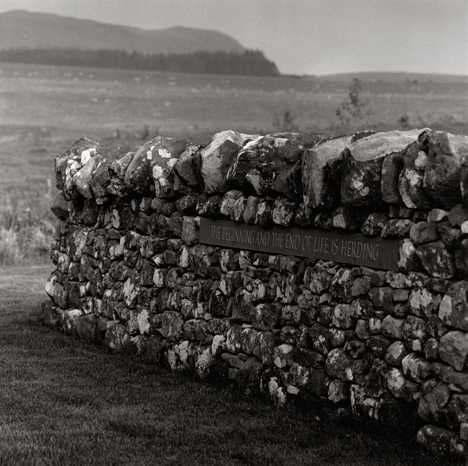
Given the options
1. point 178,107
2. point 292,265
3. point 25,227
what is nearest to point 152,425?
point 292,265

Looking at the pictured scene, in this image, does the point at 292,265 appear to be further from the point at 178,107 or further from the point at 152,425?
the point at 178,107

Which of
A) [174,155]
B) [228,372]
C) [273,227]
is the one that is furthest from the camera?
[174,155]

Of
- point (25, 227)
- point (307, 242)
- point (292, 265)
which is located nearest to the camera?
point (307, 242)

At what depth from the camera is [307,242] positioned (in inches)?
264

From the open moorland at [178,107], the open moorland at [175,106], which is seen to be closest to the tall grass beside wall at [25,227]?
the open moorland at [178,107]

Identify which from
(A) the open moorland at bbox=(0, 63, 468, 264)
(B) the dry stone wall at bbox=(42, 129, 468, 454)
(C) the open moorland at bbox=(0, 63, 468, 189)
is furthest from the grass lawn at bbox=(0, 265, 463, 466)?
(C) the open moorland at bbox=(0, 63, 468, 189)

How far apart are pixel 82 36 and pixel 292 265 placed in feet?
106

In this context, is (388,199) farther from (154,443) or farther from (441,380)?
(154,443)

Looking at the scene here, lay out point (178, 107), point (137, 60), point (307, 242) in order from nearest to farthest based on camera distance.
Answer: point (307, 242), point (178, 107), point (137, 60)

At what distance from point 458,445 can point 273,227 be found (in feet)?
8.02

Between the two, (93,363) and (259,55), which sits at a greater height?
(259,55)

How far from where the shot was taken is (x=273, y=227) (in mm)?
7016

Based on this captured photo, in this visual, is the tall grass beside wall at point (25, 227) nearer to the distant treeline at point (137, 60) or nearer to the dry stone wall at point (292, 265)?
the dry stone wall at point (292, 265)

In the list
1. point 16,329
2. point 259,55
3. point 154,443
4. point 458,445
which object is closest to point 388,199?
point 458,445
